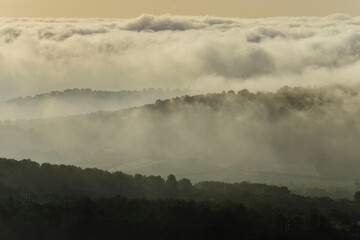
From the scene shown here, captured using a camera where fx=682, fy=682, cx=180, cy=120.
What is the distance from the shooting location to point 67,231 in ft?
473

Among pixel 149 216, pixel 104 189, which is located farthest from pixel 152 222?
pixel 104 189

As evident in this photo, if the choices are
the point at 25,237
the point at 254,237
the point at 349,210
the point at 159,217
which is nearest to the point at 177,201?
the point at 159,217

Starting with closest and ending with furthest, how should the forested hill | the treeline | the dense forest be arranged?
the treeline → the dense forest → the forested hill

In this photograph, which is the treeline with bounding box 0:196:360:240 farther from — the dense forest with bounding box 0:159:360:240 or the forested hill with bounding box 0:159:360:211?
the forested hill with bounding box 0:159:360:211

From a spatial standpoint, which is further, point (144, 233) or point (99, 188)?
point (99, 188)

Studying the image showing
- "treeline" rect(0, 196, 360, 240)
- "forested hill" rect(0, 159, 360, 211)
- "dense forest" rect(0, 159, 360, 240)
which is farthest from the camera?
"forested hill" rect(0, 159, 360, 211)

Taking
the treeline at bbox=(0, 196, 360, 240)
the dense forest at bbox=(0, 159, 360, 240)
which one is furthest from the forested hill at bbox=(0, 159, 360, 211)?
the treeline at bbox=(0, 196, 360, 240)

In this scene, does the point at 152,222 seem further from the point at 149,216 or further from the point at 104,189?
the point at 104,189

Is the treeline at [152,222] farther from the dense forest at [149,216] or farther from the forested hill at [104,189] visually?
the forested hill at [104,189]

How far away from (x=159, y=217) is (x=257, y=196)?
48475 millimetres

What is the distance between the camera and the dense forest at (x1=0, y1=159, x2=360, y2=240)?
14400 cm

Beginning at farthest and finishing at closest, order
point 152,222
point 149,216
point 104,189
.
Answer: point 104,189, point 149,216, point 152,222

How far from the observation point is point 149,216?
492 feet

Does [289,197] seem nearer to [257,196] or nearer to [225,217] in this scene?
[257,196]
